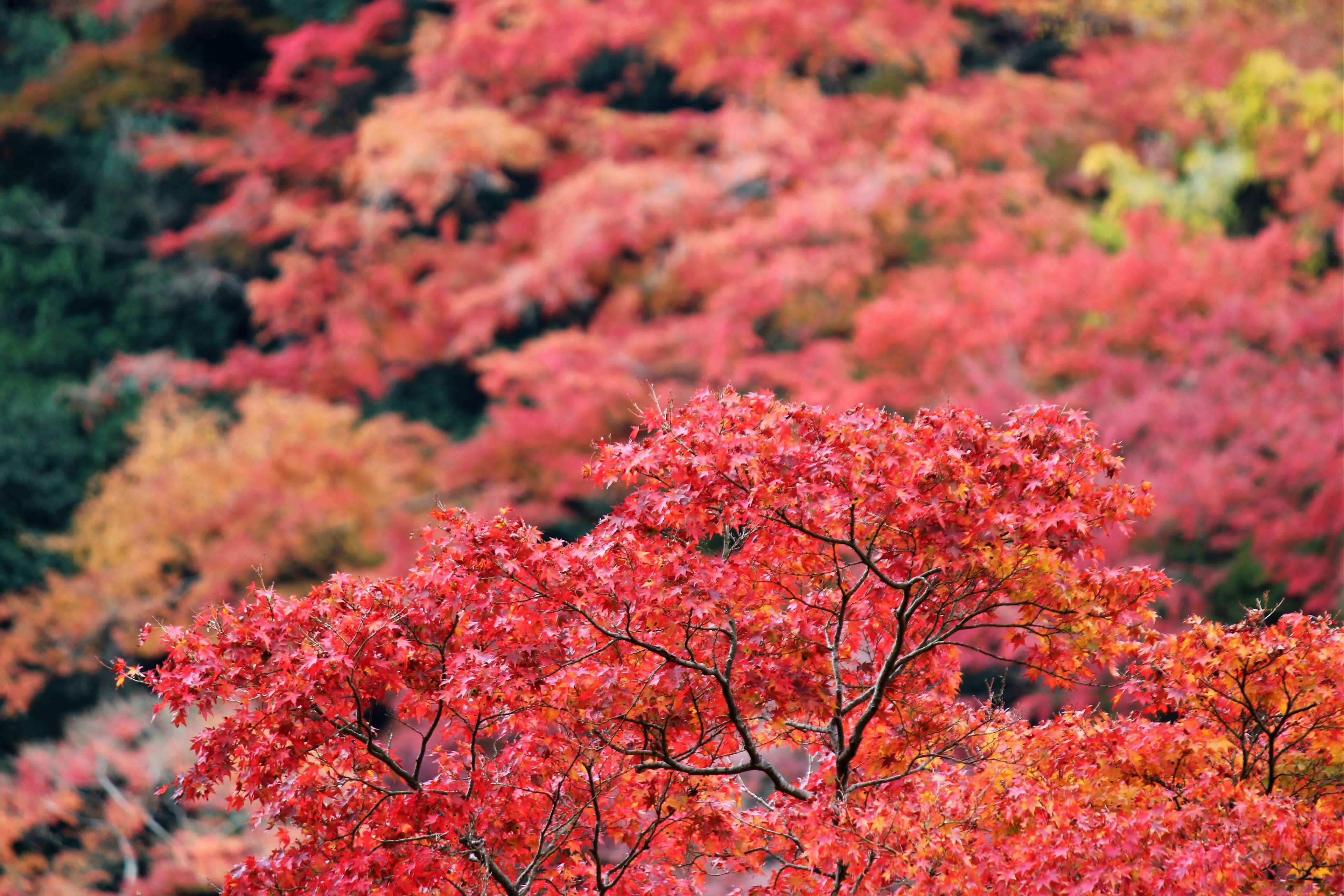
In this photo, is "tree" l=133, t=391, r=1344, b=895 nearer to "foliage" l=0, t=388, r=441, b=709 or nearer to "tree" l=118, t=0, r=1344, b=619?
"tree" l=118, t=0, r=1344, b=619

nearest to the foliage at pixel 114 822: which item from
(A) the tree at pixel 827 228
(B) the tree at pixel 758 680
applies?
(A) the tree at pixel 827 228

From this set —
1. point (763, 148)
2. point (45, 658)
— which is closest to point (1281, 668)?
point (763, 148)

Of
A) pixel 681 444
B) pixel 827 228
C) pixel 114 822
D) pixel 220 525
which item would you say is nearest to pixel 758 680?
pixel 681 444

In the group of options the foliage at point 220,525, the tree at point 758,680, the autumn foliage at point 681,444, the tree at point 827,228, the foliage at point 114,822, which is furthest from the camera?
the foliage at point 220,525

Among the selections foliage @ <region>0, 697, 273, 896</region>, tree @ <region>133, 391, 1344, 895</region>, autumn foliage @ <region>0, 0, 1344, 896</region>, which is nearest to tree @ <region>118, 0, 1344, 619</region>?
autumn foliage @ <region>0, 0, 1344, 896</region>

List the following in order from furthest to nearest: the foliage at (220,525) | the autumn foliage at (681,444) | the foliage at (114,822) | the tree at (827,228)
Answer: the foliage at (220,525)
the tree at (827,228)
the foliage at (114,822)
the autumn foliage at (681,444)

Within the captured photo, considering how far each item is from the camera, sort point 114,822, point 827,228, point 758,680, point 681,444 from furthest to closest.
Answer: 1. point 827,228
2. point 114,822
3. point 758,680
4. point 681,444

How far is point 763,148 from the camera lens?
68.7ft

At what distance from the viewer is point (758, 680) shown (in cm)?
631

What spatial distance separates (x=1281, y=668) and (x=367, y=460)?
16.2 meters

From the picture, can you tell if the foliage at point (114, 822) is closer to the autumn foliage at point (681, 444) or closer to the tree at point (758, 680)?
the autumn foliage at point (681, 444)

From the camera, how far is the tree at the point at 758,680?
556 cm

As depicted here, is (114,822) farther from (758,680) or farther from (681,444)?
(681,444)

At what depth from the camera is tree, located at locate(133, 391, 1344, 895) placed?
5.56 metres
